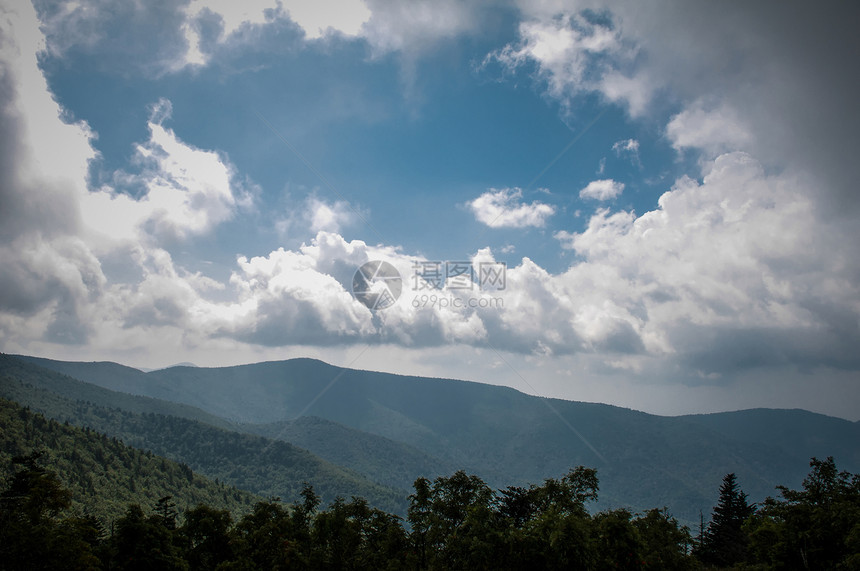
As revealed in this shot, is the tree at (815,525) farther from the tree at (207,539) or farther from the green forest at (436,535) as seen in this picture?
the tree at (207,539)

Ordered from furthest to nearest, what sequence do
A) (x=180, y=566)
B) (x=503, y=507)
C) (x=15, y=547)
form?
(x=503, y=507) < (x=180, y=566) < (x=15, y=547)

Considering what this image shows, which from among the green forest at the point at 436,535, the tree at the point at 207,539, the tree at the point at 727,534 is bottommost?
the tree at the point at 727,534

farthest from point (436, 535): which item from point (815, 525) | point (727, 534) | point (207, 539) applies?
point (727, 534)

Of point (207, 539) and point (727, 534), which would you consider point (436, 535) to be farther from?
point (727, 534)

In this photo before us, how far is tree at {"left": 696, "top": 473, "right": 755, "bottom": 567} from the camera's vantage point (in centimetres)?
6600

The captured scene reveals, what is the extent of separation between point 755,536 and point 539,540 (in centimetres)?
2275

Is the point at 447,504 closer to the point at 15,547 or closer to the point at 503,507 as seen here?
the point at 503,507

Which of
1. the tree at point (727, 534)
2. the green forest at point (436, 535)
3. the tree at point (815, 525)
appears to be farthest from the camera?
the tree at point (727, 534)

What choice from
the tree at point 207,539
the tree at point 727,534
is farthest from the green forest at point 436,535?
the tree at point 727,534

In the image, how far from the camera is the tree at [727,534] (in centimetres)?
6600

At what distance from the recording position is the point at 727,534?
74.6 metres

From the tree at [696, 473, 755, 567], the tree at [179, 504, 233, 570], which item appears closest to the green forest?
the tree at [179, 504, 233, 570]

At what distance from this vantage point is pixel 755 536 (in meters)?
40.3

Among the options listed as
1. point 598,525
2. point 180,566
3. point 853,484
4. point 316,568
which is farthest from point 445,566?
point 853,484
